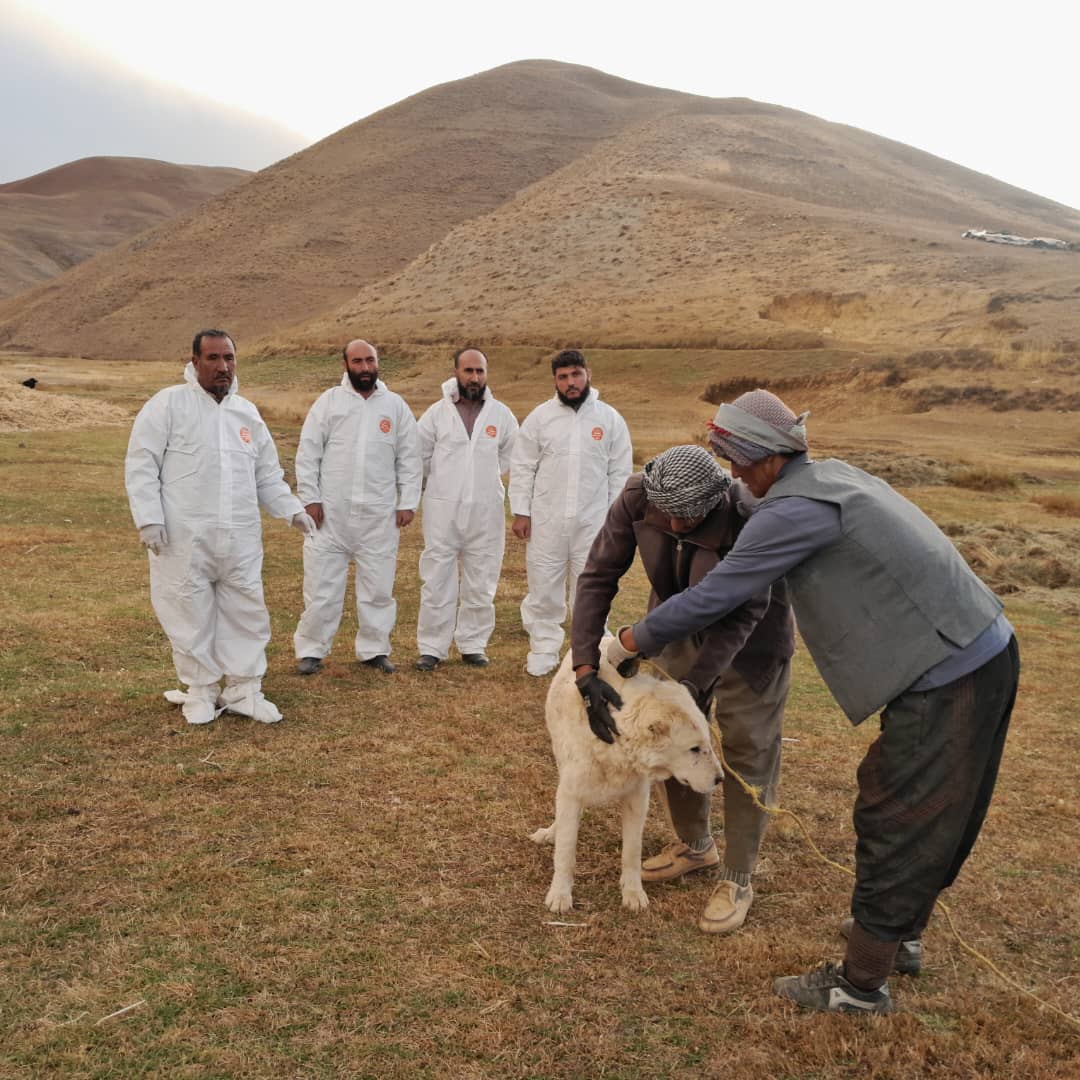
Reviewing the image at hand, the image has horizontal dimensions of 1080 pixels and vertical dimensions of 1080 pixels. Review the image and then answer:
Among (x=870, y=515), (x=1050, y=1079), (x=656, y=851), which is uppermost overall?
(x=870, y=515)

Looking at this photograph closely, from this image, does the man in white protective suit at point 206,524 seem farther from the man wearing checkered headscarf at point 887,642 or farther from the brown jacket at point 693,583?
the man wearing checkered headscarf at point 887,642

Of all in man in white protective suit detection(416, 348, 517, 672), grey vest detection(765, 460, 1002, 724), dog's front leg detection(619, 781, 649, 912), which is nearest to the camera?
grey vest detection(765, 460, 1002, 724)

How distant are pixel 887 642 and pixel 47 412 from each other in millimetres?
23075

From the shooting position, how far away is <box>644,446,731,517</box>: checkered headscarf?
328 centimetres

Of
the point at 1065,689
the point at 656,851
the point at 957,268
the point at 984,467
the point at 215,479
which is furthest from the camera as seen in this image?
the point at 957,268

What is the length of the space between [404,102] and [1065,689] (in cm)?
10581

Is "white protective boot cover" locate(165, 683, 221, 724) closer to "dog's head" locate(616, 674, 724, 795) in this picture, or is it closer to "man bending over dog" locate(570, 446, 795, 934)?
"man bending over dog" locate(570, 446, 795, 934)

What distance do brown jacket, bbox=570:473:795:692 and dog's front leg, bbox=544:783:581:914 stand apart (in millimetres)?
589

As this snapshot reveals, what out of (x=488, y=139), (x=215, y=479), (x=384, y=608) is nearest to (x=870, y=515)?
(x=215, y=479)

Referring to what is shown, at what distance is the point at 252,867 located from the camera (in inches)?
156

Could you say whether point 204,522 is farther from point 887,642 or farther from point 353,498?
point 887,642

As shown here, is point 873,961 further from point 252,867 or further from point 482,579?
point 482,579

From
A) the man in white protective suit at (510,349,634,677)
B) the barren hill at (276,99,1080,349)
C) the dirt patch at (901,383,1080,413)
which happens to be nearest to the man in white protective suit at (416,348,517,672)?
the man in white protective suit at (510,349,634,677)

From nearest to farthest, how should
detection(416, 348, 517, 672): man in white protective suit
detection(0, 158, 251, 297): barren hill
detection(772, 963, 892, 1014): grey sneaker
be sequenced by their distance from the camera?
detection(772, 963, 892, 1014): grey sneaker → detection(416, 348, 517, 672): man in white protective suit → detection(0, 158, 251, 297): barren hill
